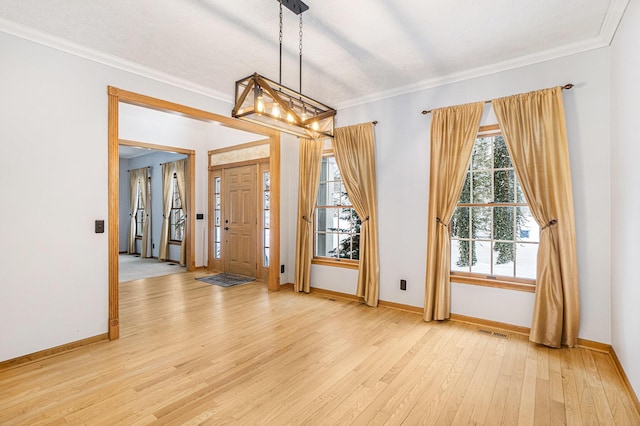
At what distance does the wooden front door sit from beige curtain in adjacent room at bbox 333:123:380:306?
7.34 feet

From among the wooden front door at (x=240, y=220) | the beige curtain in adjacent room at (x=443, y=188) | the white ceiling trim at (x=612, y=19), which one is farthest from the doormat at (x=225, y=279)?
the white ceiling trim at (x=612, y=19)

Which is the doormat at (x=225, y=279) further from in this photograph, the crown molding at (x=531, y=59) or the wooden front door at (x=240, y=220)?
the crown molding at (x=531, y=59)

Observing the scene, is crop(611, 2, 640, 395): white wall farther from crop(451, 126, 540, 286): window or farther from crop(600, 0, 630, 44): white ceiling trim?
crop(451, 126, 540, 286): window

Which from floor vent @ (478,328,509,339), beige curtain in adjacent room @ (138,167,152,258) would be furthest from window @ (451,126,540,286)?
beige curtain in adjacent room @ (138,167,152,258)

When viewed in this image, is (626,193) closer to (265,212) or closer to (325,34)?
(325,34)

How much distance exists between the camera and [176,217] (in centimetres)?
789

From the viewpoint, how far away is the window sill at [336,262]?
4.72m

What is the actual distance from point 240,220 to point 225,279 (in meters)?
1.19

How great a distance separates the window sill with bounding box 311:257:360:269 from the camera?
4.72 meters

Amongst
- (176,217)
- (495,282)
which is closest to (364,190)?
(495,282)

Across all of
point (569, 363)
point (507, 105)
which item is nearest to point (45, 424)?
point (569, 363)

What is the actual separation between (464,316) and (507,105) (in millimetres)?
2406

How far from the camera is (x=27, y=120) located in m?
2.81

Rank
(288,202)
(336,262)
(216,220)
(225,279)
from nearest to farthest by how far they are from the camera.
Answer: (336,262) → (288,202) → (225,279) → (216,220)
